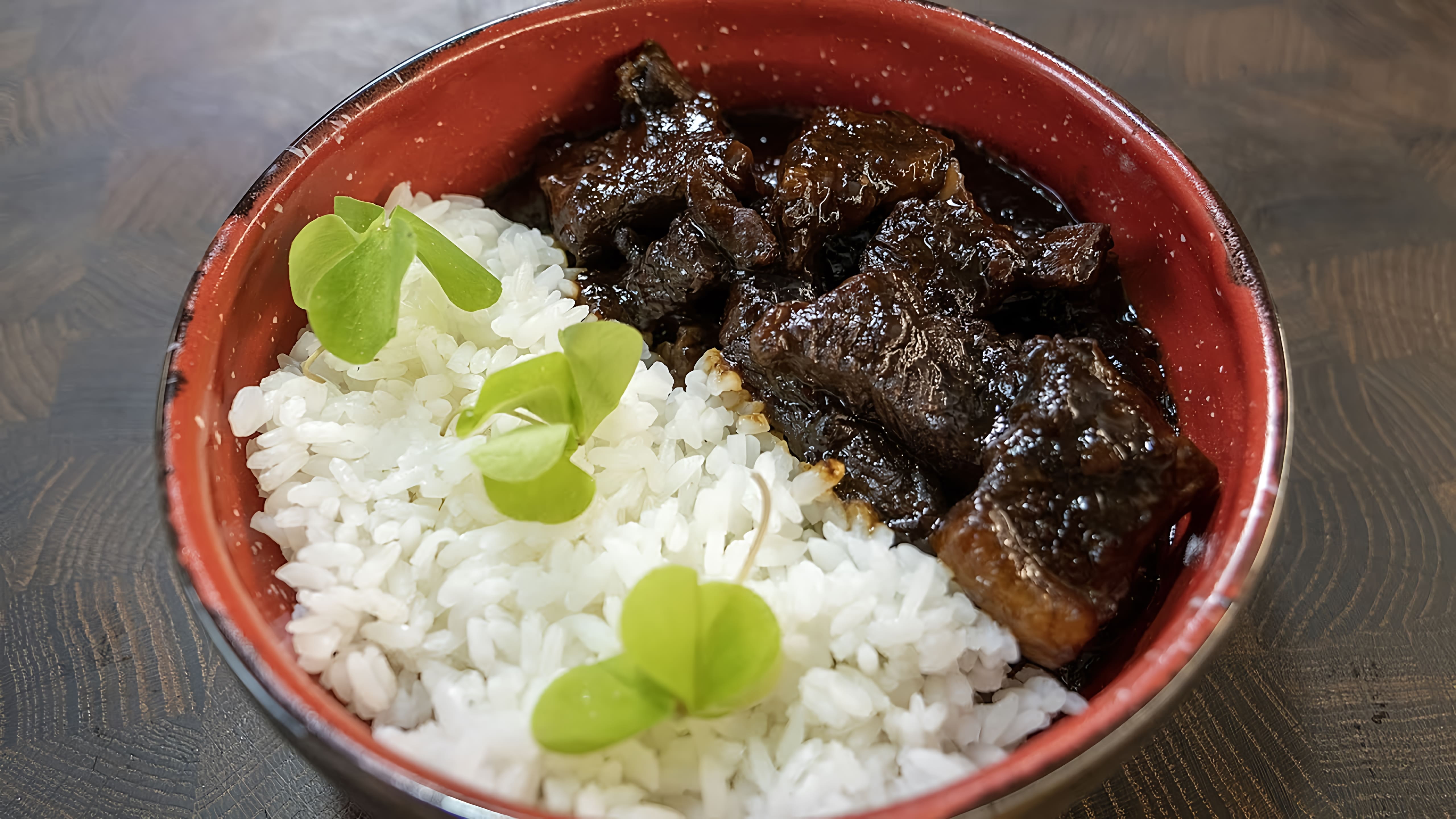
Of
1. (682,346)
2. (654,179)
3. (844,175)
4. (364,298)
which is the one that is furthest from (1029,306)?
(364,298)

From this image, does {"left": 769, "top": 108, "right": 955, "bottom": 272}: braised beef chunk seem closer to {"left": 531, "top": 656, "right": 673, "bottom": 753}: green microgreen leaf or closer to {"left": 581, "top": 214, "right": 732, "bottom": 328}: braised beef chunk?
{"left": 581, "top": 214, "right": 732, "bottom": 328}: braised beef chunk

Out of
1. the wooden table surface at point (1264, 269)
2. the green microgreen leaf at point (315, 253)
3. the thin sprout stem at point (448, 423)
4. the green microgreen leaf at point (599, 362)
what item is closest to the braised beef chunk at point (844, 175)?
the green microgreen leaf at point (599, 362)

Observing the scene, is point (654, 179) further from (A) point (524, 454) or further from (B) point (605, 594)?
(B) point (605, 594)

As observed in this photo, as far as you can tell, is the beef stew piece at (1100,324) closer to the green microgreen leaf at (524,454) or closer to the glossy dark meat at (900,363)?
the glossy dark meat at (900,363)

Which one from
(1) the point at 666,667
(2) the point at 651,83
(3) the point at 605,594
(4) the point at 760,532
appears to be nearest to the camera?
(1) the point at 666,667

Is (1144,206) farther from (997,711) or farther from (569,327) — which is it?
(569,327)

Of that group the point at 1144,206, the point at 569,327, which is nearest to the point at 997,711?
the point at 569,327

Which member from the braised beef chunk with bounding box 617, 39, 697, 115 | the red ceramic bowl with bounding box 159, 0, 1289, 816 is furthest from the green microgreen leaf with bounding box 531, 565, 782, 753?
the braised beef chunk with bounding box 617, 39, 697, 115
